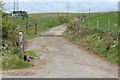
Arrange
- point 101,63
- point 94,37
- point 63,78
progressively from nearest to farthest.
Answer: point 63,78, point 101,63, point 94,37

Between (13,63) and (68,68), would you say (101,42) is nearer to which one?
(68,68)

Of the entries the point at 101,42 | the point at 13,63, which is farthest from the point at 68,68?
the point at 101,42

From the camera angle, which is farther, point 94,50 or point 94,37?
point 94,37

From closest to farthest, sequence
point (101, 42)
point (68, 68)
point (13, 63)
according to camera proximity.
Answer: point (68, 68) → point (13, 63) → point (101, 42)

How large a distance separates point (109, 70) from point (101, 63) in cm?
212

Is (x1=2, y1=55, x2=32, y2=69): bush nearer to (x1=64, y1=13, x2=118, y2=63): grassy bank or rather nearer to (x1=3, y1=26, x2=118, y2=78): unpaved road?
(x1=3, y1=26, x2=118, y2=78): unpaved road

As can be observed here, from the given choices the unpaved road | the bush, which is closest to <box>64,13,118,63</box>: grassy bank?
the unpaved road

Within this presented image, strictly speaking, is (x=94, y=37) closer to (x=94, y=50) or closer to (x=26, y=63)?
(x=94, y=50)

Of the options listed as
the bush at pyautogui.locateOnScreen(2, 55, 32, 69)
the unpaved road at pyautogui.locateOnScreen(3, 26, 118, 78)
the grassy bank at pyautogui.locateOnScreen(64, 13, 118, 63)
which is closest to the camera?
the unpaved road at pyautogui.locateOnScreen(3, 26, 118, 78)

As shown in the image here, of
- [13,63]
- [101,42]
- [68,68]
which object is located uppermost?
[101,42]

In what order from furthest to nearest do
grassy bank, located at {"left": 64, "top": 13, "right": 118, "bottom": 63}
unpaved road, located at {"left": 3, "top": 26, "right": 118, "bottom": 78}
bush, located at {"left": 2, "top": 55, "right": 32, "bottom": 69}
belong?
1. grassy bank, located at {"left": 64, "top": 13, "right": 118, "bottom": 63}
2. bush, located at {"left": 2, "top": 55, "right": 32, "bottom": 69}
3. unpaved road, located at {"left": 3, "top": 26, "right": 118, "bottom": 78}

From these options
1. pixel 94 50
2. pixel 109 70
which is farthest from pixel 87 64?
pixel 94 50

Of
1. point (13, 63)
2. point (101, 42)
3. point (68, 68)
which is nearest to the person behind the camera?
point (68, 68)

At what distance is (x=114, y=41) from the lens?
18.9 metres
